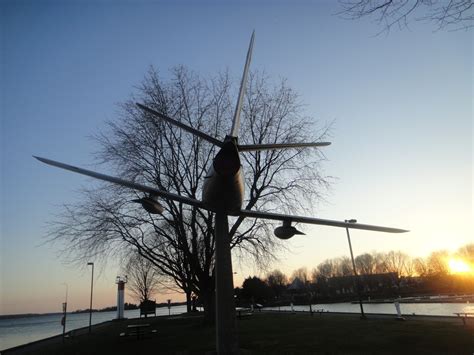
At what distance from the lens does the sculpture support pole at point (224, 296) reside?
7195mm

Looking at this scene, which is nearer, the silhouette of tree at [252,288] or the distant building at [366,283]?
the silhouette of tree at [252,288]

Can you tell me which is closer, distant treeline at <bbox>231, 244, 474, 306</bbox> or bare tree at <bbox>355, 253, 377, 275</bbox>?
distant treeline at <bbox>231, 244, 474, 306</bbox>

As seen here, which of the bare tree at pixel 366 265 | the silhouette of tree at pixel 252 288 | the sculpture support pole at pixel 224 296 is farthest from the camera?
the bare tree at pixel 366 265

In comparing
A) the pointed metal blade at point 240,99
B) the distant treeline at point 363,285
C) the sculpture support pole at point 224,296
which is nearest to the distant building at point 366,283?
the distant treeline at point 363,285

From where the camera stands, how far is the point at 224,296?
24.2ft

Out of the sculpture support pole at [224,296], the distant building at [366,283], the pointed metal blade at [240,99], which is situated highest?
the pointed metal blade at [240,99]

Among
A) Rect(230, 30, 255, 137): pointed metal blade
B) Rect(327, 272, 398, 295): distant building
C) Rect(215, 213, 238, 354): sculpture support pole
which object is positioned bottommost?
Rect(327, 272, 398, 295): distant building

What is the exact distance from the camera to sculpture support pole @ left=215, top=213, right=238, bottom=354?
7.20 metres

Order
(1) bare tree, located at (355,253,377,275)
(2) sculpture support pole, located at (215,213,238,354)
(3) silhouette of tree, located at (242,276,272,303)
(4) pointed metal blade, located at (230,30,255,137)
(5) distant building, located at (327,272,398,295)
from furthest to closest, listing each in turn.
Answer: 1. (1) bare tree, located at (355,253,377,275)
2. (5) distant building, located at (327,272,398,295)
3. (3) silhouette of tree, located at (242,276,272,303)
4. (2) sculpture support pole, located at (215,213,238,354)
5. (4) pointed metal blade, located at (230,30,255,137)

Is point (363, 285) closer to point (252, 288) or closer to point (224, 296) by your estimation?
point (252, 288)

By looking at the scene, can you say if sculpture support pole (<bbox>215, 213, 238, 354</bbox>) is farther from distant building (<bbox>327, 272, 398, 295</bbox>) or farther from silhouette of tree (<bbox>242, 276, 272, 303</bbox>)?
distant building (<bbox>327, 272, 398, 295</bbox>)

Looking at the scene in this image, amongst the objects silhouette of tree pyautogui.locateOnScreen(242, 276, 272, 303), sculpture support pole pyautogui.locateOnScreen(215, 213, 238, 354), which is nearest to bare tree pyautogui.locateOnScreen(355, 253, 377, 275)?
silhouette of tree pyautogui.locateOnScreen(242, 276, 272, 303)

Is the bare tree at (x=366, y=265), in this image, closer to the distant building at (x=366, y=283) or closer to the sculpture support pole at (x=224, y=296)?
the distant building at (x=366, y=283)

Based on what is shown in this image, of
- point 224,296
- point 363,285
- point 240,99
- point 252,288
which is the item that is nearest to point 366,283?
point 363,285
